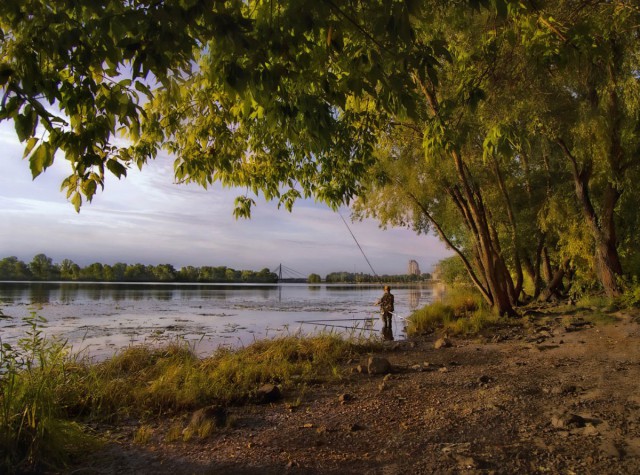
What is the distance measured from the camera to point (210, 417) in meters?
4.42

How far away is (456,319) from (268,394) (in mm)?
10844

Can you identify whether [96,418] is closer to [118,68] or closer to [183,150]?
[183,150]

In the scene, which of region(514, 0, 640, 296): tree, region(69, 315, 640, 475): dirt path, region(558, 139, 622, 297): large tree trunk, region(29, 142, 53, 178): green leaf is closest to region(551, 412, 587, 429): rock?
region(69, 315, 640, 475): dirt path

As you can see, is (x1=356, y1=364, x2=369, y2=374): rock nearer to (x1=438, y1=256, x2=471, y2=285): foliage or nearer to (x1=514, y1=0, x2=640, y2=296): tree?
(x1=514, y1=0, x2=640, y2=296): tree

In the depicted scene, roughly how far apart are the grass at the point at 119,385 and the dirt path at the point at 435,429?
Result: 331 millimetres

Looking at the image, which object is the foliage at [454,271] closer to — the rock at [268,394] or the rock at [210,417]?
the rock at [268,394]

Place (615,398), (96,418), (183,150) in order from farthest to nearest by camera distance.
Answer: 1. (183,150)
2. (96,418)
3. (615,398)

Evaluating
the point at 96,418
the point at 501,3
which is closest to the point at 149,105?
the point at 96,418

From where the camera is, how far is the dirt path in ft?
10.8

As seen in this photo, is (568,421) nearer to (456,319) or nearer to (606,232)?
(606,232)

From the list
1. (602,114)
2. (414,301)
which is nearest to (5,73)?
(602,114)

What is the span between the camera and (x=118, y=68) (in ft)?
9.58

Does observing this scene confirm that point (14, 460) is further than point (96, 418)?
No

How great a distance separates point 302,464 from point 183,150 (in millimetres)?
4092
